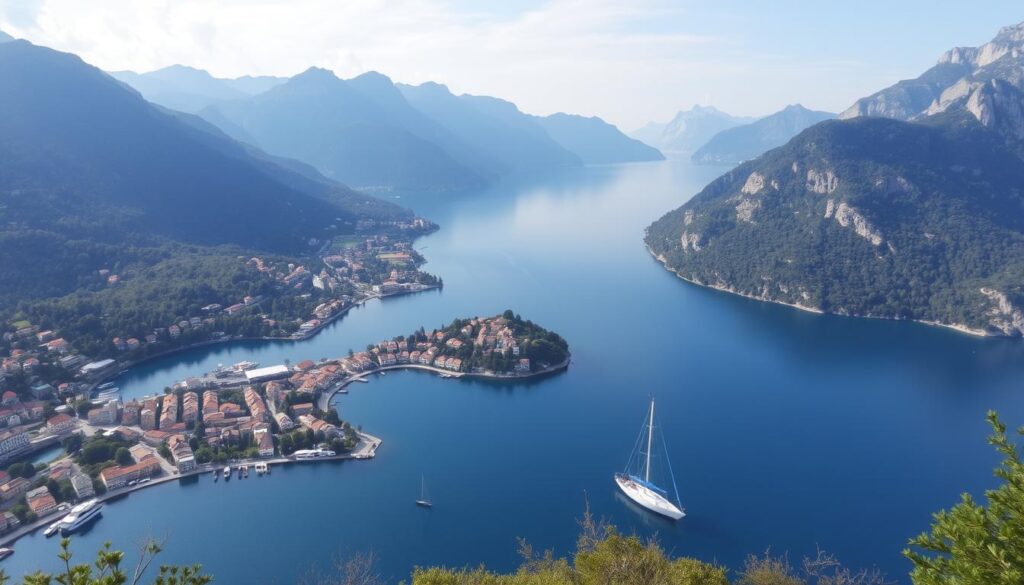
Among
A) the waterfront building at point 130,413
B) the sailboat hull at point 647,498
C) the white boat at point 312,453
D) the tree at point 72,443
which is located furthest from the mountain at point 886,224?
the tree at point 72,443

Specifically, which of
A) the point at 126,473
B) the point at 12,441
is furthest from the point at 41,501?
the point at 12,441

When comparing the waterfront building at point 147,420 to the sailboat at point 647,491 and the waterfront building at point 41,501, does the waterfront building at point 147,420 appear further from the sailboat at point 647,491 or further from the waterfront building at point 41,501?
the sailboat at point 647,491

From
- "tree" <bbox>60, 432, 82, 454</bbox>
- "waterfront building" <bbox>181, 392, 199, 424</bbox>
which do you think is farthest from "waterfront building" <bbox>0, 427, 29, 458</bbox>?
"waterfront building" <bbox>181, 392, 199, 424</bbox>

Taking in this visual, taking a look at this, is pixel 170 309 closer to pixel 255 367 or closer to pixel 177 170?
→ pixel 255 367

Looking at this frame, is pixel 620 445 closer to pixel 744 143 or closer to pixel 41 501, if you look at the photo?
pixel 41 501

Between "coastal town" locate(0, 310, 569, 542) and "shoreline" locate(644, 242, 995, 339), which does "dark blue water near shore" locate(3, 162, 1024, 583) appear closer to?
"coastal town" locate(0, 310, 569, 542)

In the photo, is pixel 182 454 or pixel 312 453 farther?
pixel 312 453

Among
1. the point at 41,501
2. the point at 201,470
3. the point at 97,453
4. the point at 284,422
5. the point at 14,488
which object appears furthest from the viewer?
the point at 284,422
